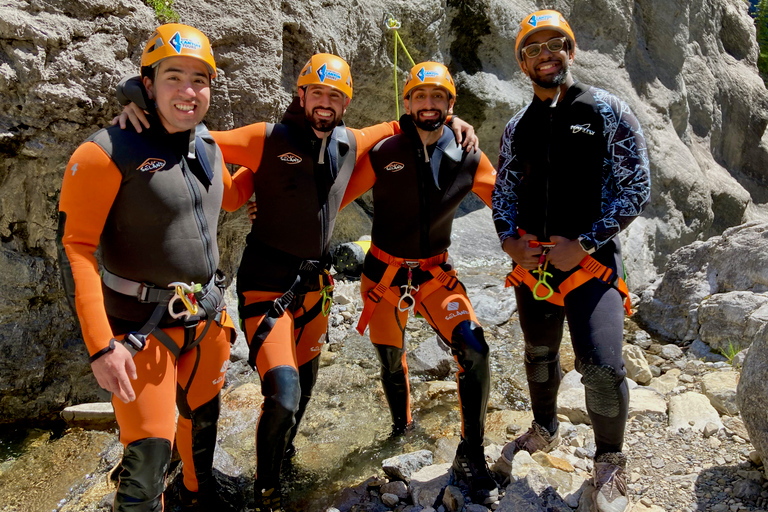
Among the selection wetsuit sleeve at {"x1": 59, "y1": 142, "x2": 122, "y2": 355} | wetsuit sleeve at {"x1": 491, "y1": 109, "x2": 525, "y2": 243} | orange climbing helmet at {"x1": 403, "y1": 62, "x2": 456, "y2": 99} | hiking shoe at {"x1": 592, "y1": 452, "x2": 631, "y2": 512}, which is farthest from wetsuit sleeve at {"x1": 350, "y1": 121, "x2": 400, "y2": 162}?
hiking shoe at {"x1": 592, "y1": 452, "x2": 631, "y2": 512}

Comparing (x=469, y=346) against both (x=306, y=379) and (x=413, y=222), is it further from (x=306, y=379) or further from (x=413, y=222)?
(x=306, y=379)

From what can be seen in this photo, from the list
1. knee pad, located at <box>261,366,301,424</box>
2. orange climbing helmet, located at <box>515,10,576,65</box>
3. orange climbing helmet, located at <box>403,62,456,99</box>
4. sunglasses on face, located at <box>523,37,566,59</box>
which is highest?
orange climbing helmet, located at <box>515,10,576,65</box>

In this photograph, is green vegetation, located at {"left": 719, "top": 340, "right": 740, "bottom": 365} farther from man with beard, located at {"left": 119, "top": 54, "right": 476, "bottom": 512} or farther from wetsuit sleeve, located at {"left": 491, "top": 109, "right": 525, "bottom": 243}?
man with beard, located at {"left": 119, "top": 54, "right": 476, "bottom": 512}

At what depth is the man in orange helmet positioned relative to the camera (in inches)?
112

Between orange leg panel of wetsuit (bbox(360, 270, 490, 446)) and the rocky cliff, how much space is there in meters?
3.01

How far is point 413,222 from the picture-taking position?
14.4 feet

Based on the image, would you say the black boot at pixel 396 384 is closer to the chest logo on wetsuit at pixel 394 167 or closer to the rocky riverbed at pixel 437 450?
the rocky riverbed at pixel 437 450

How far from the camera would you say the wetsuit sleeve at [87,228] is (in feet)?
9.14

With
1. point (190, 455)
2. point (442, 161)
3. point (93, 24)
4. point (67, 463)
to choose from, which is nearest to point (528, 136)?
point (442, 161)

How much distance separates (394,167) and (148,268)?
2.07 metres

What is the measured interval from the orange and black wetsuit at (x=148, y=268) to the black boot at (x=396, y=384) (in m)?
1.48

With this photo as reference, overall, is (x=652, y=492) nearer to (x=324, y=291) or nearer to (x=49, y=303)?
(x=324, y=291)

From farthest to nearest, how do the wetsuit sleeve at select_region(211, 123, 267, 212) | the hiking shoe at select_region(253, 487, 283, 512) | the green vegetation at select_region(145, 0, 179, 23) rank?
the green vegetation at select_region(145, 0, 179, 23)
the wetsuit sleeve at select_region(211, 123, 267, 212)
the hiking shoe at select_region(253, 487, 283, 512)

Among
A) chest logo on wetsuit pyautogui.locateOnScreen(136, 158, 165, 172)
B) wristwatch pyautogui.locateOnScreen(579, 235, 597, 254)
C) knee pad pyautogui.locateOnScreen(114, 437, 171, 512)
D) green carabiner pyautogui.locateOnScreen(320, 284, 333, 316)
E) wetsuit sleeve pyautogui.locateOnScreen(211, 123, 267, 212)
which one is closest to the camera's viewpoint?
knee pad pyautogui.locateOnScreen(114, 437, 171, 512)
